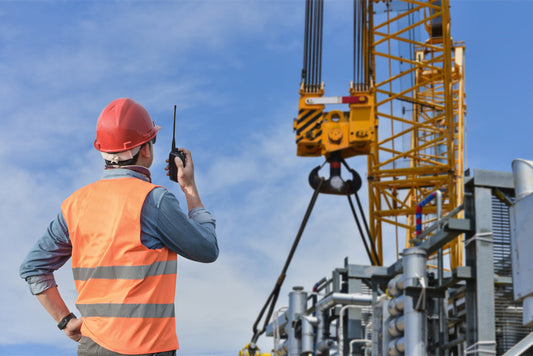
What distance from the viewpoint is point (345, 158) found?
69.9ft

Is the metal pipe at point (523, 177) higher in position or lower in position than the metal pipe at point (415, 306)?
higher

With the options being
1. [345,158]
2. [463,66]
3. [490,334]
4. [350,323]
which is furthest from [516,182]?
[463,66]

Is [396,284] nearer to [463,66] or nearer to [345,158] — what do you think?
[345,158]

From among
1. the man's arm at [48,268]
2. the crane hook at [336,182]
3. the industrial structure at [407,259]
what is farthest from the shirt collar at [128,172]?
the crane hook at [336,182]

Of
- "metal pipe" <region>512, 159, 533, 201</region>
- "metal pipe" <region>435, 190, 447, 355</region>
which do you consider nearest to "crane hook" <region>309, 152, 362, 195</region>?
"metal pipe" <region>435, 190, 447, 355</region>

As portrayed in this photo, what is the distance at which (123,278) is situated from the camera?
2.55 m

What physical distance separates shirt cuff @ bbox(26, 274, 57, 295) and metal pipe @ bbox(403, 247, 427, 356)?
7.70m

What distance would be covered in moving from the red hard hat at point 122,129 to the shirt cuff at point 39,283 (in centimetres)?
50

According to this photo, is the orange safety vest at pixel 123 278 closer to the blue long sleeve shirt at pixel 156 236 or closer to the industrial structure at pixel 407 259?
the blue long sleeve shirt at pixel 156 236

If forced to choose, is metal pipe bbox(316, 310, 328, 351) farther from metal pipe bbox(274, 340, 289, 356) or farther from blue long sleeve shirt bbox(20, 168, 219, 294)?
blue long sleeve shirt bbox(20, 168, 219, 294)

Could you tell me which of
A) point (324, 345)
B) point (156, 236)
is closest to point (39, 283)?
point (156, 236)

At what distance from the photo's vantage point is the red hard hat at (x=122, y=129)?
8.94 ft

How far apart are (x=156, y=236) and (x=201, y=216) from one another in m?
0.18

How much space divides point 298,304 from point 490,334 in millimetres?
6597
